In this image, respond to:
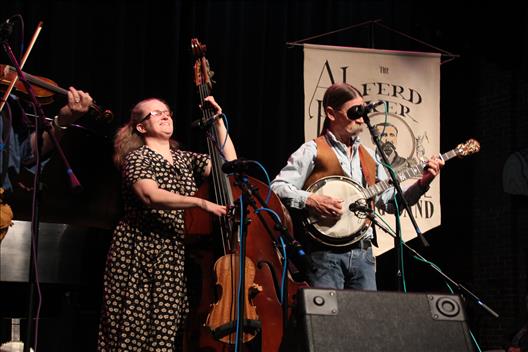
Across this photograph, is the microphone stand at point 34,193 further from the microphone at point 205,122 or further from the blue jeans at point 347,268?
the blue jeans at point 347,268

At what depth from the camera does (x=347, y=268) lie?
153 inches

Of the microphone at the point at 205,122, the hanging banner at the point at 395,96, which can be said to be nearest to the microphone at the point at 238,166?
the microphone at the point at 205,122

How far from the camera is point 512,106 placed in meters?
7.32

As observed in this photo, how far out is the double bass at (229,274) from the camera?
3.24 metres

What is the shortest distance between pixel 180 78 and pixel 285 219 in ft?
7.17

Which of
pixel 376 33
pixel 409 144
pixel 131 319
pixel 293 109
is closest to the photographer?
pixel 131 319

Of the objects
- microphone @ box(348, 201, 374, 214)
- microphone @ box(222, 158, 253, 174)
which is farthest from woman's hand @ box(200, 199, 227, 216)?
microphone @ box(348, 201, 374, 214)

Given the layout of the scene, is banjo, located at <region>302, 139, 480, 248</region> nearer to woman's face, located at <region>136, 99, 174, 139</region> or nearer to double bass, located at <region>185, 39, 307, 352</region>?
double bass, located at <region>185, 39, 307, 352</region>

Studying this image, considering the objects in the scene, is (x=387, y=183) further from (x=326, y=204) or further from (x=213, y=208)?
(x=213, y=208)

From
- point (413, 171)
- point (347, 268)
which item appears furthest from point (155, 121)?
point (413, 171)

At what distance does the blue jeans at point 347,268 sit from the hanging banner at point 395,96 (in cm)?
124

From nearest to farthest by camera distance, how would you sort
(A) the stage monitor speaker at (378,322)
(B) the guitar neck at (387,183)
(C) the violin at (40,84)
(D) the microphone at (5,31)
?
1. (A) the stage monitor speaker at (378,322)
2. (D) the microphone at (5,31)
3. (C) the violin at (40,84)
4. (B) the guitar neck at (387,183)

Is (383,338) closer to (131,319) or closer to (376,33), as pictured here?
(131,319)

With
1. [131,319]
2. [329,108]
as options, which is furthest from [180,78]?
[131,319]
